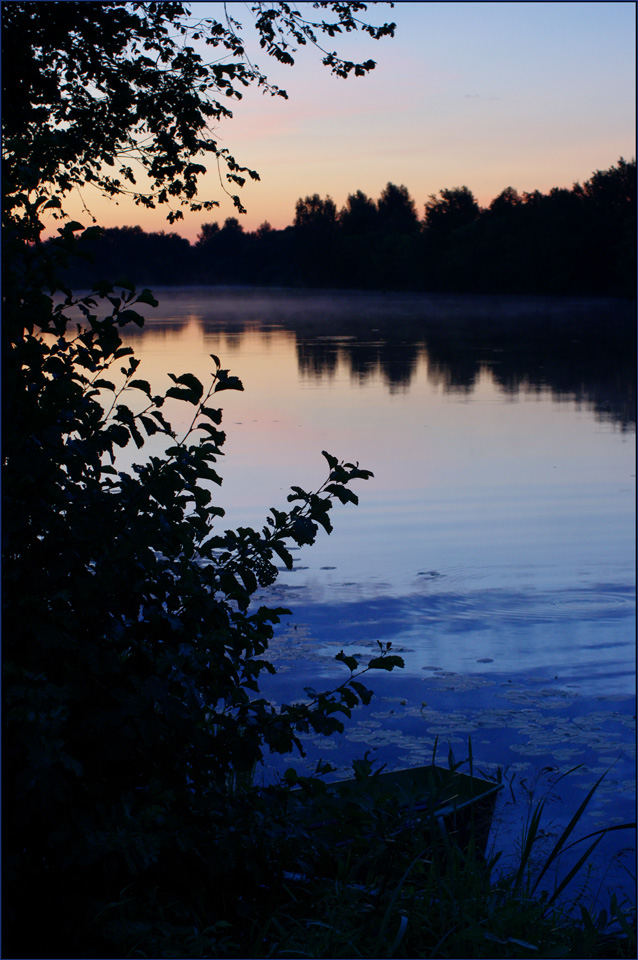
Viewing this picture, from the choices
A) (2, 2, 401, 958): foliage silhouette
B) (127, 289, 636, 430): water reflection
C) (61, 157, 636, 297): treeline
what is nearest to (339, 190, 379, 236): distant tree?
(61, 157, 636, 297): treeline

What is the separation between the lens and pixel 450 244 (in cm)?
8731

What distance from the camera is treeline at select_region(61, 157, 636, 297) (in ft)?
198

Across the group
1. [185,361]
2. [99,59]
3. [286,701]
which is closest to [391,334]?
[185,361]

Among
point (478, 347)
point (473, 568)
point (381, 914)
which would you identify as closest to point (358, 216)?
point (478, 347)

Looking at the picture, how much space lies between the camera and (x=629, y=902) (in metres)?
3.92

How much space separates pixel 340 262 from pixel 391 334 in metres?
57.8

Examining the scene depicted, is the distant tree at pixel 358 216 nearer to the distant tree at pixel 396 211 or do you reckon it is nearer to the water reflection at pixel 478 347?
the distant tree at pixel 396 211

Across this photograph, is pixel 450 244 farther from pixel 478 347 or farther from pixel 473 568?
pixel 473 568

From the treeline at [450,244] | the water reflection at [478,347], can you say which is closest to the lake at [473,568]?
the water reflection at [478,347]

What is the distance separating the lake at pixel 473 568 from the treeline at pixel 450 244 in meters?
21.3

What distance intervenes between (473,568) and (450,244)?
8247cm

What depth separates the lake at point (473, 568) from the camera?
205 inches

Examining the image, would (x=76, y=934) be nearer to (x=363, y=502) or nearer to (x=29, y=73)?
(x=29, y=73)

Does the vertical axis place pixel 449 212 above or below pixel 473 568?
above
